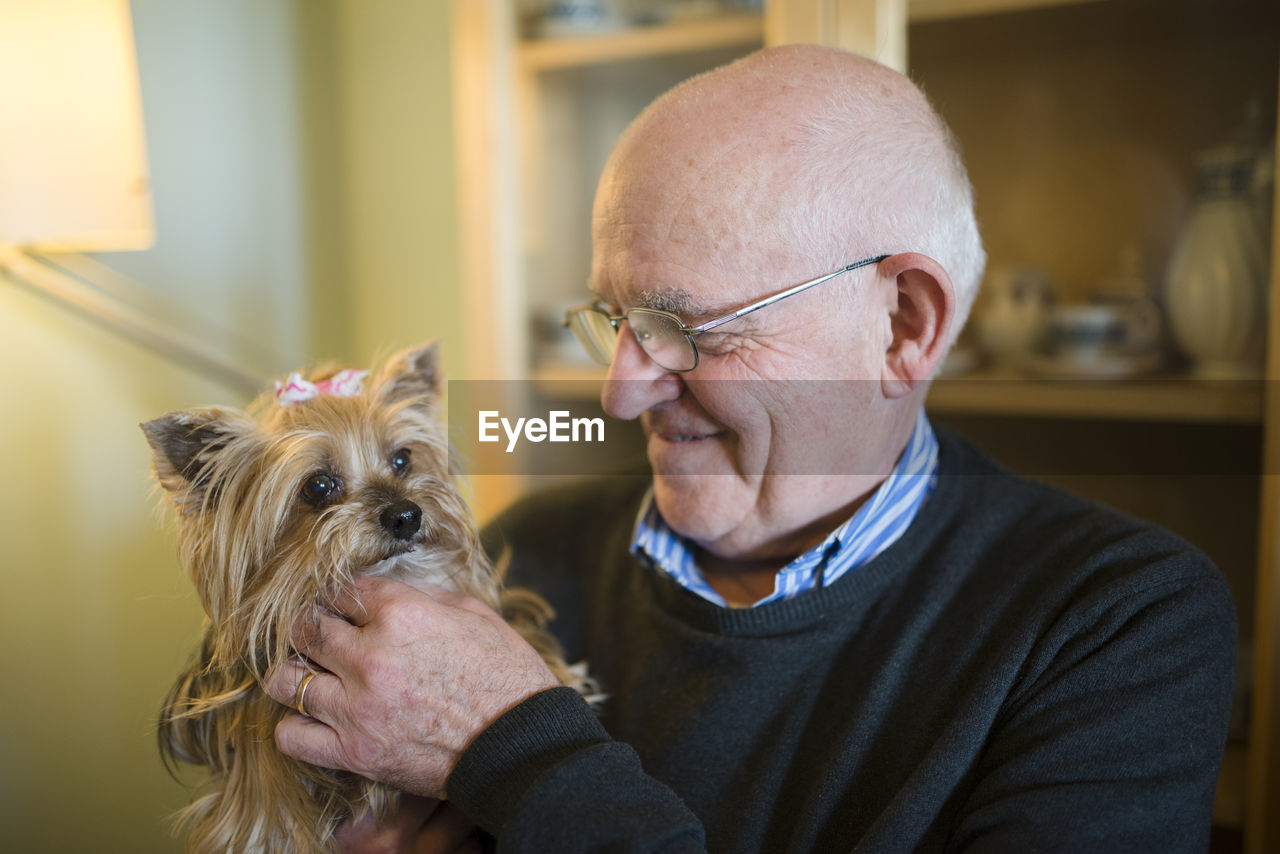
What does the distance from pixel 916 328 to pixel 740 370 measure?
0.23m

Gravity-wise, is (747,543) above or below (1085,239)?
below

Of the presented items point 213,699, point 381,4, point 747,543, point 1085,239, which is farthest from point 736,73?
point 381,4

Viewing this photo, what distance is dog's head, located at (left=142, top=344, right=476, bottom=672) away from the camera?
89 centimetres

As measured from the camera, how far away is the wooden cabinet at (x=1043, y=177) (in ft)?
4.70

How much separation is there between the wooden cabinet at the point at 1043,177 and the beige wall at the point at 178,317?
14.0 inches

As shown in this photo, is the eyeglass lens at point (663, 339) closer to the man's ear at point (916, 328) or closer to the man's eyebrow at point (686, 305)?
the man's eyebrow at point (686, 305)

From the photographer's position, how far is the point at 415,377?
41.4 inches

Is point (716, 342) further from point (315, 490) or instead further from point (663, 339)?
point (315, 490)

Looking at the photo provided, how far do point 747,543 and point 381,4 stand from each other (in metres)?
1.68

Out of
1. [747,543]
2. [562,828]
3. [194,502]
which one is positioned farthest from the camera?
[747,543]

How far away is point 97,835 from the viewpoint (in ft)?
3.10

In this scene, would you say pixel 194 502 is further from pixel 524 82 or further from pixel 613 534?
pixel 524 82

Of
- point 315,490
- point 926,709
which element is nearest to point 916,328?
point 926,709

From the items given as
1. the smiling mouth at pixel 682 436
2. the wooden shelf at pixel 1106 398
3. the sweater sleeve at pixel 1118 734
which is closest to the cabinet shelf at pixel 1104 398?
the wooden shelf at pixel 1106 398
